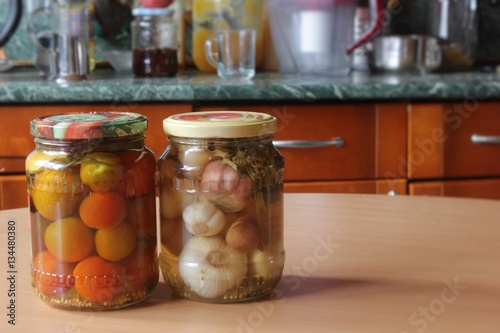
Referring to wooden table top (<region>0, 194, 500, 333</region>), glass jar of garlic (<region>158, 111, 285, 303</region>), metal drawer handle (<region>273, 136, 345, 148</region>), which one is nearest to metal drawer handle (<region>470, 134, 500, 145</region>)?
metal drawer handle (<region>273, 136, 345, 148</region>)

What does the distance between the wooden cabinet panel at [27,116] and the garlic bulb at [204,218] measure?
1.06 meters

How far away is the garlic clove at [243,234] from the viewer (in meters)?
0.66

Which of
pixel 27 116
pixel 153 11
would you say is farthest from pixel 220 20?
Result: pixel 27 116

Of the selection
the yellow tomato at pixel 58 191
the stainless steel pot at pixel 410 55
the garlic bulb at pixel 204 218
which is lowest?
the garlic bulb at pixel 204 218

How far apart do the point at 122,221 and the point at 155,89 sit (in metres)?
1.07

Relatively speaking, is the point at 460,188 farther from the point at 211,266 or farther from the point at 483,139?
the point at 211,266

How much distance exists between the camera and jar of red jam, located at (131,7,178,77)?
200 centimetres

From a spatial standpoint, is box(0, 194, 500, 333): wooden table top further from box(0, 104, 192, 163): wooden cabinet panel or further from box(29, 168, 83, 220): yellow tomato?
box(0, 104, 192, 163): wooden cabinet panel

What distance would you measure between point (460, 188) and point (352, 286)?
1.14 m

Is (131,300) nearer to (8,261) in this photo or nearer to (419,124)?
(8,261)

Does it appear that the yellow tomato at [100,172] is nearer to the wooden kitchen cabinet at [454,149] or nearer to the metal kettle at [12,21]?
the wooden kitchen cabinet at [454,149]

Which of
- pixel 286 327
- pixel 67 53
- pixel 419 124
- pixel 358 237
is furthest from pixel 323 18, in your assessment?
pixel 286 327

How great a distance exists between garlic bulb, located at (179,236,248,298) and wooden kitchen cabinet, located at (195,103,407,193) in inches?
42.3

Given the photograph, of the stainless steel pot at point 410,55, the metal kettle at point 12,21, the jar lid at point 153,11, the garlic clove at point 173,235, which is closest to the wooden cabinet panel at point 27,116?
the jar lid at point 153,11
